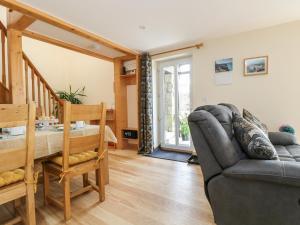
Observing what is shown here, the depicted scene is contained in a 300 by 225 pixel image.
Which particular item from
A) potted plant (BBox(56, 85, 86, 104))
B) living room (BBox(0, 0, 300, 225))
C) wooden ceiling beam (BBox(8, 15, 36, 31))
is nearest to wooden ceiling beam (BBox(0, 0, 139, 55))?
living room (BBox(0, 0, 300, 225))

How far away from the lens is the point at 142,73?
395cm

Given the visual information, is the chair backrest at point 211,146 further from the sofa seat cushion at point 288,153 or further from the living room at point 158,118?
the sofa seat cushion at point 288,153

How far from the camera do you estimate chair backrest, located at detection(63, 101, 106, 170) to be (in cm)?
160

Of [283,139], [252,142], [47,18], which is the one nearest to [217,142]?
[252,142]

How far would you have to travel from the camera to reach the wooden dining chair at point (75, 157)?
1634 mm

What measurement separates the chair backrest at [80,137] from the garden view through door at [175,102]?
2.39 meters

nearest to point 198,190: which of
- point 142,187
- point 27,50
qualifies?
point 142,187

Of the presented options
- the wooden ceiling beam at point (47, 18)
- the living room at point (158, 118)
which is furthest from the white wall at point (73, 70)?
the wooden ceiling beam at point (47, 18)

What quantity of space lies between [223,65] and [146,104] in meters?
1.66

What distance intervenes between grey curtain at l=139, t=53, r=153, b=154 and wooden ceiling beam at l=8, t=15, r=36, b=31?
2094mm

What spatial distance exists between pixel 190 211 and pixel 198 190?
1.55 ft

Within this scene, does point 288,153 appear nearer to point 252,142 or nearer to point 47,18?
point 252,142

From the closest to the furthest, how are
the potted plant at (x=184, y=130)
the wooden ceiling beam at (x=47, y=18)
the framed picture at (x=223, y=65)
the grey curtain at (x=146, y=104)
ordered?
the wooden ceiling beam at (x=47, y=18), the framed picture at (x=223, y=65), the grey curtain at (x=146, y=104), the potted plant at (x=184, y=130)

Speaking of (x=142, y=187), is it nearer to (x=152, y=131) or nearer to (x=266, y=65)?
(x=152, y=131)
